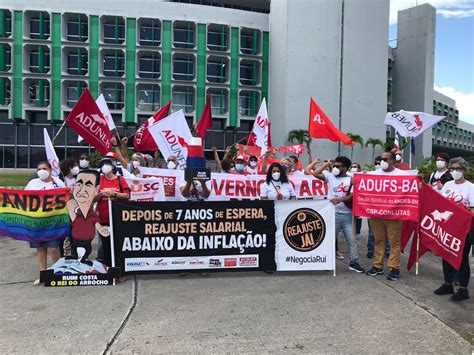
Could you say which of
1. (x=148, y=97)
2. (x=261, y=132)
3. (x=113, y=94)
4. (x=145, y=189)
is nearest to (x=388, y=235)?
(x=145, y=189)

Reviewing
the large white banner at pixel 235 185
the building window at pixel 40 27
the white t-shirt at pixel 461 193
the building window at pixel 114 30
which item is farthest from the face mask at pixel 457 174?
the building window at pixel 40 27

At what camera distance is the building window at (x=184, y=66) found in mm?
40688

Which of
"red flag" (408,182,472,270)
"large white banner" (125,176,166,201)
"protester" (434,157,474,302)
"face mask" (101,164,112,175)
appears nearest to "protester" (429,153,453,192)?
"red flag" (408,182,472,270)

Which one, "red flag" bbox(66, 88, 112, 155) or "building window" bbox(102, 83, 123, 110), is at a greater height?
"building window" bbox(102, 83, 123, 110)

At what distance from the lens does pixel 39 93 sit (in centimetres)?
3831

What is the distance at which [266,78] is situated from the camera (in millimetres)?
42312

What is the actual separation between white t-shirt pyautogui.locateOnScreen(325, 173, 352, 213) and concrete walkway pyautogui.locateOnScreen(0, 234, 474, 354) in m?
1.11

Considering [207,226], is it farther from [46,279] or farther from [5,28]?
[5,28]

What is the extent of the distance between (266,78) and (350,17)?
418 inches

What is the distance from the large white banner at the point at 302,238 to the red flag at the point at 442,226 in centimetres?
139

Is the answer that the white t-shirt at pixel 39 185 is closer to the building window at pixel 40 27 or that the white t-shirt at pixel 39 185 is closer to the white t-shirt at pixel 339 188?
the white t-shirt at pixel 339 188

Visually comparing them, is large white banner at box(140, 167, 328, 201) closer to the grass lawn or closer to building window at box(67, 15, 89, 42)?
the grass lawn

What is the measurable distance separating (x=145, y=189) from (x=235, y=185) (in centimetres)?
181

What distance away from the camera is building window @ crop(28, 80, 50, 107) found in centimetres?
3838
